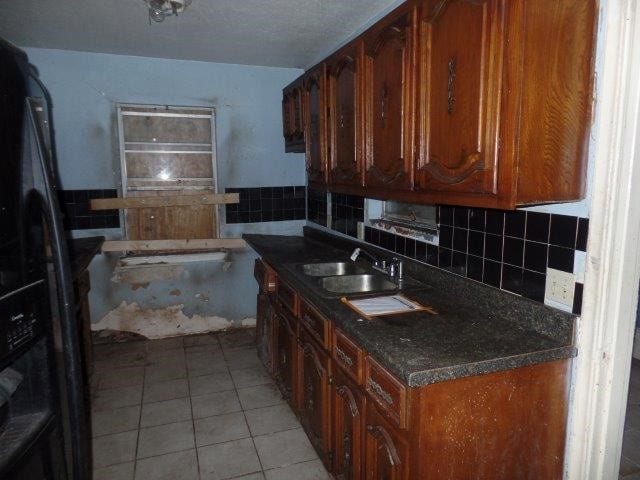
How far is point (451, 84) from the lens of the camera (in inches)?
54.8

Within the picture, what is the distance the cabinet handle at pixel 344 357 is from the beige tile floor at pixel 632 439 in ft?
4.74

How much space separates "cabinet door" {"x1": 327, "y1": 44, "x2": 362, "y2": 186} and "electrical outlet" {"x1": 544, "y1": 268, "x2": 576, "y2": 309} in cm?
93

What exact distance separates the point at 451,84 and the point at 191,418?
2210 mm

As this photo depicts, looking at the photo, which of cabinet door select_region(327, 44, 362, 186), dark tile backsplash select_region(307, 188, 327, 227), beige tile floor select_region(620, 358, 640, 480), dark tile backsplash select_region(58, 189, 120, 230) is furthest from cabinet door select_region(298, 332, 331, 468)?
dark tile backsplash select_region(58, 189, 120, 230)

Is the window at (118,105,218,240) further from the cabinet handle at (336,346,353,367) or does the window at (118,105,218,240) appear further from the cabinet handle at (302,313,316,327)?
the cabinet handle at (336,346,353,367)

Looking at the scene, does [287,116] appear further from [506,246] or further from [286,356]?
[506,246]

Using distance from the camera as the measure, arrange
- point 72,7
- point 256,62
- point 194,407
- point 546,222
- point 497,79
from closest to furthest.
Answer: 1. point 497,79
2. point 546,222
3. point 72,7
4. point 194,407
5. point 256,62

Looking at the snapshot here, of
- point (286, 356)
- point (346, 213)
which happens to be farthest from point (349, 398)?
point (346, 213)

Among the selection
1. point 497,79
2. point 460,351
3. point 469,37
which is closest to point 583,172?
point 497,79

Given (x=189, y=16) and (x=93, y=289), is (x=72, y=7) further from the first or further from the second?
(x=93, y=289)

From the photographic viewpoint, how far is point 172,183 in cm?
355

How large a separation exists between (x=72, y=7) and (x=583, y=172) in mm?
2563

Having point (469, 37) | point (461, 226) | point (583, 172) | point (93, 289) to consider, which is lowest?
point (93, 289)

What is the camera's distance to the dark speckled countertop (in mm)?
1280
